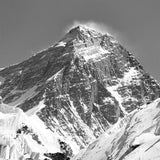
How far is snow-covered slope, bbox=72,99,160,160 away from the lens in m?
79.8

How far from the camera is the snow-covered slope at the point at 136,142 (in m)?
79.8

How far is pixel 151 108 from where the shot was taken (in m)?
118

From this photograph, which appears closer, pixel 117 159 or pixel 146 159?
pixel 146 159

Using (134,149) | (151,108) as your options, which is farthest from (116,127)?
(134,149)

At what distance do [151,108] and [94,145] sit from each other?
3468 centimetres

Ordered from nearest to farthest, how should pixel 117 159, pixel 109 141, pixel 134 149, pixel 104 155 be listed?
pixel 134 149 → pixel 117 159 → pixel 104 155 → pixel 109 141

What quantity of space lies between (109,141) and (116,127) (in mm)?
24571

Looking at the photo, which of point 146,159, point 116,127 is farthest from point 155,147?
point 116,127

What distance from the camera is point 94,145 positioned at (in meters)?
150

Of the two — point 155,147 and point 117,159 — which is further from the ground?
point 117,159

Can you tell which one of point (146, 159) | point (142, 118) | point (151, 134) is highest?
point (142, 118)

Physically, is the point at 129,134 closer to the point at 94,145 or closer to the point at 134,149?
the point at 134,149

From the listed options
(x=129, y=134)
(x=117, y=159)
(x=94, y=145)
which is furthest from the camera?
(x=94, y=145)

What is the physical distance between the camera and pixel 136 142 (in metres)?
87.0
